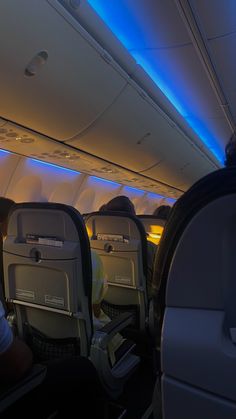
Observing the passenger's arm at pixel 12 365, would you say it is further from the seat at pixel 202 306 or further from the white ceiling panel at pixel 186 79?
the white ceiling panel at pixel 186 79

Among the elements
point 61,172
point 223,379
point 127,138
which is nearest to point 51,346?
point 223,379

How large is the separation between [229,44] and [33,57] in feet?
6.90

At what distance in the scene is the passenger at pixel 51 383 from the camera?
5.33 feet

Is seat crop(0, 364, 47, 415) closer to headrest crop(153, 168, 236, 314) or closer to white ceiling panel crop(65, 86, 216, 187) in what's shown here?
headrest crop(153, 168, 236, 314)

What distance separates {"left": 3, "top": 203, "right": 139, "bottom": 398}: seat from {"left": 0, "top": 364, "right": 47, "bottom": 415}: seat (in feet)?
1.89

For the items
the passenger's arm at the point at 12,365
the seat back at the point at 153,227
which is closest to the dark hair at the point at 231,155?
the passenger's arm at the point at 12,365

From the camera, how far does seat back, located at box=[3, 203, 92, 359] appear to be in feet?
7.43

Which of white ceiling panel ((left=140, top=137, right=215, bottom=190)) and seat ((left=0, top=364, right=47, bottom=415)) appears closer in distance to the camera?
seat ((left=0, top=364, right=47, bottom=415))

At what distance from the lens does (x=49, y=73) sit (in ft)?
8.82

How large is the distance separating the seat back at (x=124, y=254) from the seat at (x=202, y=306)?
229cm

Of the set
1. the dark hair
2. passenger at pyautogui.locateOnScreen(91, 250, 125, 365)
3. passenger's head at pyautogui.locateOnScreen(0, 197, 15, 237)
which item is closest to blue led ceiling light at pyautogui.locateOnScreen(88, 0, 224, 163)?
passenger's head at pyautogui.locateOnScreen(0, 197, 15, 237)

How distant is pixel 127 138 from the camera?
15.0ft

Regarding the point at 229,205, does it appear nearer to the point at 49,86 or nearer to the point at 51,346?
the point at 51,346

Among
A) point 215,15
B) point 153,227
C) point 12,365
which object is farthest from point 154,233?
point 12,365
